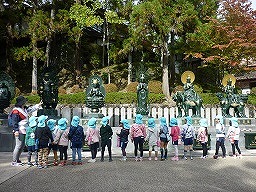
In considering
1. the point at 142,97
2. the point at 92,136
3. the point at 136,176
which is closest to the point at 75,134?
the point at 92,136

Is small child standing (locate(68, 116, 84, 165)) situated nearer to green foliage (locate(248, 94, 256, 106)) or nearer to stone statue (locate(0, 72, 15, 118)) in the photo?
stone statue (locate(0, 72, 15, 118))

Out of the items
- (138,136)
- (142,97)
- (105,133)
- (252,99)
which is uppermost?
(252,99)

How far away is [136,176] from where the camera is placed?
7379 millimetres

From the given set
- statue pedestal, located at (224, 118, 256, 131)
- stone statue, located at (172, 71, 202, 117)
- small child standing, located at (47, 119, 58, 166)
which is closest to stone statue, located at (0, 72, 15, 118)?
small child standing, located at (47, 119, 58, 166)

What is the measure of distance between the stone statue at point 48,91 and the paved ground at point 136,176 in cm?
379

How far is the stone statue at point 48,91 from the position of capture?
13.0 meters

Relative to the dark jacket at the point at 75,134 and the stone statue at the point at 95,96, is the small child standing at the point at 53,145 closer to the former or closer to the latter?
the dark jacket at the point at 75,134

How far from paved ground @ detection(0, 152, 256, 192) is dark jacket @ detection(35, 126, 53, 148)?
764mm

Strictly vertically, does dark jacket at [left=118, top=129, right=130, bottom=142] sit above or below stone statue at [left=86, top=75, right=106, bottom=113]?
below

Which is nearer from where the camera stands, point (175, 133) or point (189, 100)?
point (175, 133)

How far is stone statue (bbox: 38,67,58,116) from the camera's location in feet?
42.7

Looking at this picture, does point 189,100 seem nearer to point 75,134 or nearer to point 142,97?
point 142,97

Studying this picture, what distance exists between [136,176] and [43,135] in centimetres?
316

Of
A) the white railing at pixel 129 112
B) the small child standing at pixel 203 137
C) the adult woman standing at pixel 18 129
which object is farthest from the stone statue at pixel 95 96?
the small child standing at pixel 203 137
